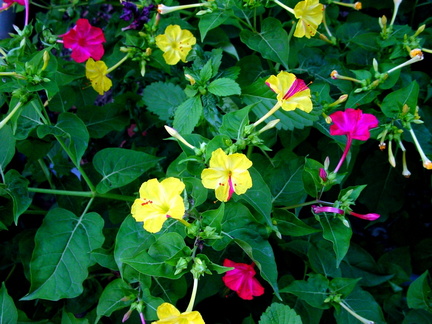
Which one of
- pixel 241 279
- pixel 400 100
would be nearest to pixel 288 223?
pixel 241 279

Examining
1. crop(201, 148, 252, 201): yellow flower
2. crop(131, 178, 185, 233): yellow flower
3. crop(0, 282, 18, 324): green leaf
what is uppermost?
crop(201, 148, 252, 201): yellow flower

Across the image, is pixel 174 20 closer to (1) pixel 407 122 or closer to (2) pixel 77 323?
(1) pixel 407 122

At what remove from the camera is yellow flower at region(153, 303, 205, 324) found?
86cm

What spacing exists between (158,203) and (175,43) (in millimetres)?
547

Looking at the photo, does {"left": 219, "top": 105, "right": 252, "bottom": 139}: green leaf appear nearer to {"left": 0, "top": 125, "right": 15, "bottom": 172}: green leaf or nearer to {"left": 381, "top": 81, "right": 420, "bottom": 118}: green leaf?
{"left": 381, "top": 81, "right": 420, "bottom": 118}: green leaf

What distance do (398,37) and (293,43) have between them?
→ 0.33 metres


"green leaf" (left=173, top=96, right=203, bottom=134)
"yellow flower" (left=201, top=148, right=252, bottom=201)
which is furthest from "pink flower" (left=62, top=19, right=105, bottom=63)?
"yellow flower" (left=201, top=148, right=252, bottom=201)

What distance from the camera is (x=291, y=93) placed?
3.48ft

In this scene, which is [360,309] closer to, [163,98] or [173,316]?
[173,316]

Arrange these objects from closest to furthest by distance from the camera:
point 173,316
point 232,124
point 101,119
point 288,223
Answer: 1. point 173,316
2. point 232,124
3. point 288,223
4. point 101,119

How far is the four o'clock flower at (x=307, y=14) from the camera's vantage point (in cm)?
117

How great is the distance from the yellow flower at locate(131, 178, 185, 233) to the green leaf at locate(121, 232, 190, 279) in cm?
6

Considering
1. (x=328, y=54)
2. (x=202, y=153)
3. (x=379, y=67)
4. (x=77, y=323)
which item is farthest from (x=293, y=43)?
(x=77, y=323)

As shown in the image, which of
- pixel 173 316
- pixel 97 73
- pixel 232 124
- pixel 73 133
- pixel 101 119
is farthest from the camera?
pixel 101 119
